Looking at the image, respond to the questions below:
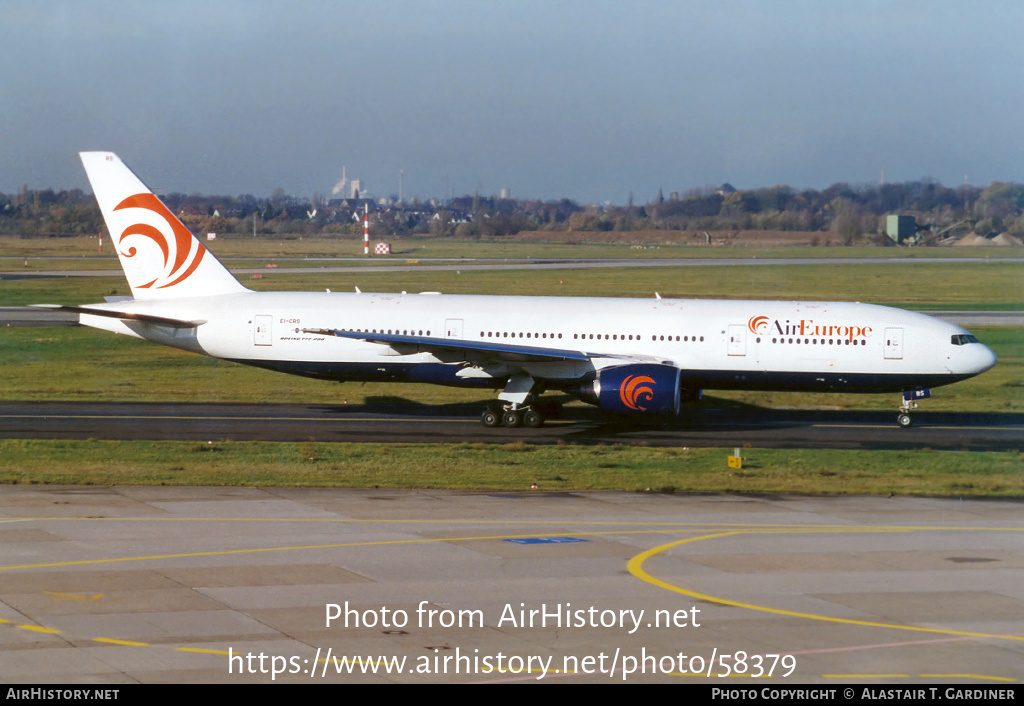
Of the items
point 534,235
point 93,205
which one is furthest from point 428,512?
point 534,235

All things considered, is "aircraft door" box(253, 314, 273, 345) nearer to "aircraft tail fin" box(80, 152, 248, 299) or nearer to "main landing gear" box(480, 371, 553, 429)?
"aircraft tail fin" box(80, 152, 248, 299)

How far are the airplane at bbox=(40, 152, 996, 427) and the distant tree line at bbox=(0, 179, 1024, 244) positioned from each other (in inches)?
124

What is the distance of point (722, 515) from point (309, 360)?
17.2m

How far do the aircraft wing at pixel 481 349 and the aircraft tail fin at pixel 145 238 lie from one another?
5.79 meters

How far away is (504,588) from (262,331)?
21057 mm

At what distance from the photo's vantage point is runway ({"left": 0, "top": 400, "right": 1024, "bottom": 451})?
32.3m

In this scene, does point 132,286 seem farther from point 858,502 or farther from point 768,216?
point 768,216

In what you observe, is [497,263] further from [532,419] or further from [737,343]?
[737,343]

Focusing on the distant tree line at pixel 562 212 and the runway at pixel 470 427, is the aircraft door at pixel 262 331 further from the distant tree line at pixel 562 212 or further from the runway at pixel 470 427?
the distant tree line at pixel 562 212

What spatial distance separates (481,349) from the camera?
3372cm

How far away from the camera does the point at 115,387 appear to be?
4112 centimetres

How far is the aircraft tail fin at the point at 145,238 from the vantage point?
3731cm

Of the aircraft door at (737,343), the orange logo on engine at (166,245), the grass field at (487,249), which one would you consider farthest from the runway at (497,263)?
the aircraft door at (737,343)

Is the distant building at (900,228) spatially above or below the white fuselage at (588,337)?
above
